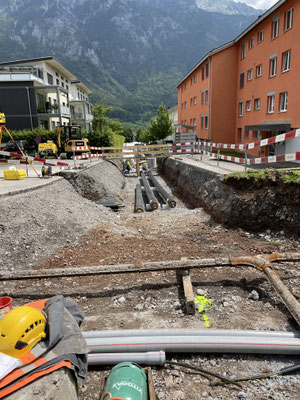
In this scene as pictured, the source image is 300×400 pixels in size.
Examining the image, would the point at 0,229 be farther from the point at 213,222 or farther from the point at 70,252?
the point at 213,222

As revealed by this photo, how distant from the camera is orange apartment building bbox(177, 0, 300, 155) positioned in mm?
16734

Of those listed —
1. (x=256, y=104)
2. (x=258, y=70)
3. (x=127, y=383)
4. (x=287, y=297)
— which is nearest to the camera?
(x=127, y=383)

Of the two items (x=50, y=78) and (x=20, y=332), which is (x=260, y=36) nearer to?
(x=20, y=332)

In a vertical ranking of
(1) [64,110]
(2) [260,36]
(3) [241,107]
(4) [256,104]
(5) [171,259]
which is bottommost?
(5) [171,259]

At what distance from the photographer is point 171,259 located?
18.8 ft

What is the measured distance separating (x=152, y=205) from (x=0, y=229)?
672 cm

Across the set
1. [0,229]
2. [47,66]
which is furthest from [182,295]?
[47,66]

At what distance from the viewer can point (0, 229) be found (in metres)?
5.89

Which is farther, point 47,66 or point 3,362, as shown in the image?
point 47,66

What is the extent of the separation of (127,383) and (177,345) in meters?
0.80

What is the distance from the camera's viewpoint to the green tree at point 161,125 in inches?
1767

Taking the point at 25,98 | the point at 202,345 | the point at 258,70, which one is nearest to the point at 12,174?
the point at 202,345

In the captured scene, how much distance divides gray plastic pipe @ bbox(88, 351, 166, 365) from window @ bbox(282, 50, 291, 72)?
62.5ft

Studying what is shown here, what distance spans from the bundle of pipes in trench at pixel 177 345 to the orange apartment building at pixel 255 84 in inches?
549
